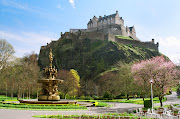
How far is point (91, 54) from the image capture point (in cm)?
8931

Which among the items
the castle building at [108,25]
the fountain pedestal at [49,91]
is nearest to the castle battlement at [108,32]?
the castle building at [108,25]

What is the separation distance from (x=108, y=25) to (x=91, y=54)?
98.7ft

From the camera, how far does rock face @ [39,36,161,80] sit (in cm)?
8250

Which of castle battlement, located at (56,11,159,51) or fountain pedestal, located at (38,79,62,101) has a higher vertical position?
castle battlement, located at (56,11,159,51)

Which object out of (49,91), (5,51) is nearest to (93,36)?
(5,51)

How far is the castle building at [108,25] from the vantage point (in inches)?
4215

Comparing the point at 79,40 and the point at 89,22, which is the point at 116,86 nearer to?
the point at 79,40

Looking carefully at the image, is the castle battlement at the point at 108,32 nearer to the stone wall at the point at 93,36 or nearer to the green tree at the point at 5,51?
the stone wall at the point at 93,36

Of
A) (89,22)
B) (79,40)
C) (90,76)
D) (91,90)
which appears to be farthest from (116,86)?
(89,22)

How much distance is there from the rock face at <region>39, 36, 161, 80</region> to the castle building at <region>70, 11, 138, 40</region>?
13432 mm

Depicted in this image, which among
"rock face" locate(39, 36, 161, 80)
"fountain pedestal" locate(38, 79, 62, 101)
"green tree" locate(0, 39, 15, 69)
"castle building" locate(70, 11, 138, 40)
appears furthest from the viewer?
"castle building" locate(70, 11, 138, 40)

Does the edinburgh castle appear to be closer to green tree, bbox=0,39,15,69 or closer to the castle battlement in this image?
the castle battlement

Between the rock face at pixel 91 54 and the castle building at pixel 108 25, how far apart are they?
13.4 meters

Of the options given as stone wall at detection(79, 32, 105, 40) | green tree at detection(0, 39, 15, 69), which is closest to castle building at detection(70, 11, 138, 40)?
stone wall at detection(79, 32, 105, 40)
